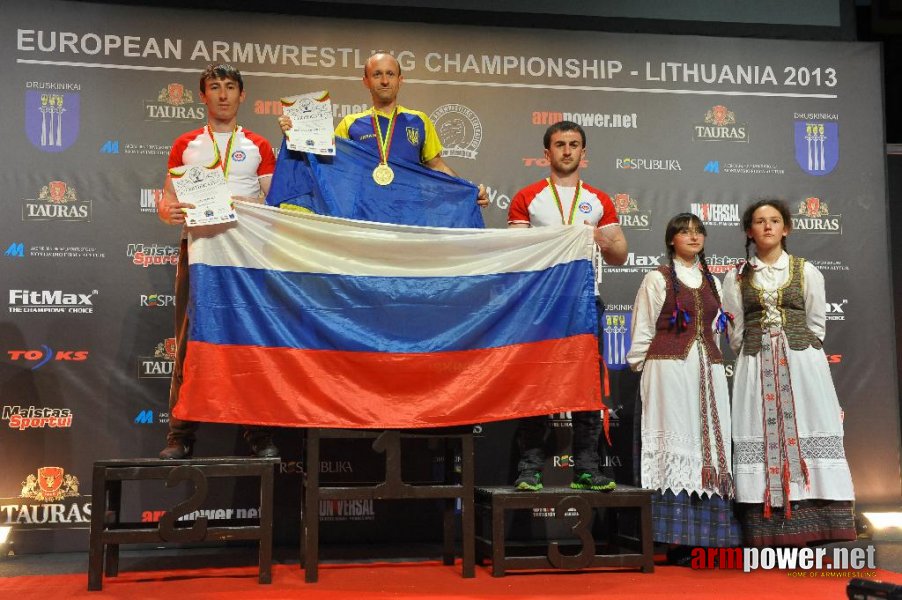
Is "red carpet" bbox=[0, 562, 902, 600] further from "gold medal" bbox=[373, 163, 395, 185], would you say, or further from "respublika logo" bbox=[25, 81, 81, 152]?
"respublika logo" bbox=[25, 81, 81, 152]

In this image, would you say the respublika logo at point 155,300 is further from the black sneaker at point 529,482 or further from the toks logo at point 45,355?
the black sneaker at point 529,482

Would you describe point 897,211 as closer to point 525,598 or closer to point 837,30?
point 837,30

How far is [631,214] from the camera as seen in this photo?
5129 millimetres

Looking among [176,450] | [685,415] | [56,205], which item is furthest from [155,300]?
[685,415]

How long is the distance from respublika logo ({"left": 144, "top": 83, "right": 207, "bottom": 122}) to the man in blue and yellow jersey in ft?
3.69

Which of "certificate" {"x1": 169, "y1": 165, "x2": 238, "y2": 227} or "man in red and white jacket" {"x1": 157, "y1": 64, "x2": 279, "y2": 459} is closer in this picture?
"certificate" {"x1": 169, "y1": 165, "x2": 238, "y2": 227}

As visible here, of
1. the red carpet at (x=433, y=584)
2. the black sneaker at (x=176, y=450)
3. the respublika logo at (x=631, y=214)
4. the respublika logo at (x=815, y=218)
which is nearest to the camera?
the red carpet at (x=433, y=584)

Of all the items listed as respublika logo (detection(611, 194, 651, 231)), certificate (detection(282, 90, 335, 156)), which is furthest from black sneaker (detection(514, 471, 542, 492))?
respublika logo (detection(611, 194, 651, 231))

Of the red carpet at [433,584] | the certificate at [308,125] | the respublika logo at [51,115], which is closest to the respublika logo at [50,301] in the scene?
the respublika logo at [51,115]

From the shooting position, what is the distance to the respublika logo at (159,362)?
15.4 feet

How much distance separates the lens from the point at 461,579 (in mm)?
3676

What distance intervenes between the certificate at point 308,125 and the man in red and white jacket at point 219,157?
0.29m

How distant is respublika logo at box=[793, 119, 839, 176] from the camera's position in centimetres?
528

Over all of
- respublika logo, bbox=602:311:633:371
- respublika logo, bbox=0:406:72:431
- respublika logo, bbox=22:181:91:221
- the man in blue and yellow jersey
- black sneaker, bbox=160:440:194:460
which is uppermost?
the man in blue and yellow jersey
